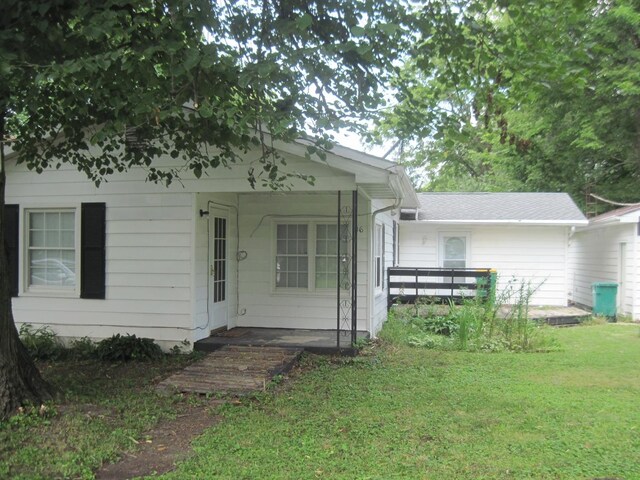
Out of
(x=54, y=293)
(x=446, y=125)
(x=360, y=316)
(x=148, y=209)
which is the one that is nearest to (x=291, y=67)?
(x=446, y=125)

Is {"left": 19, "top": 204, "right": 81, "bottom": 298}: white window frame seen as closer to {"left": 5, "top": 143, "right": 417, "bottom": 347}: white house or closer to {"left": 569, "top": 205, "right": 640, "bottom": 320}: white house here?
{"left": 5, "top": 143, "right": 417, "bottom": 347}: white house

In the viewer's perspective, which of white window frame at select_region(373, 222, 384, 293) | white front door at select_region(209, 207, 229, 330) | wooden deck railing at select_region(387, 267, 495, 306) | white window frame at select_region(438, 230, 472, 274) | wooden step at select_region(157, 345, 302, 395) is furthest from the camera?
white window frame at select_region(438, 230, 472, 274)

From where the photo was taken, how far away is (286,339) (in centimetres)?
795

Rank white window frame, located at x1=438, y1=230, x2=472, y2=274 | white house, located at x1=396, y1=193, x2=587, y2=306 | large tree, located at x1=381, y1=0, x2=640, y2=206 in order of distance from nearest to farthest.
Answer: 1. large tree, located at x1=381, y1=0, x2=640, y2=206
2. white house, located at x1=396, y1=193, x2=587, y2=306
3. white window frame, located at x1=438, y1=230, x2=472, y2=274

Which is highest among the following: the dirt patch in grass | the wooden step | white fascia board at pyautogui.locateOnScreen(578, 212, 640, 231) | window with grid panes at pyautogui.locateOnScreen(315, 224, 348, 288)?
white fascia board at pyautogui.locateOnScreen(578, 212, 640, 231)

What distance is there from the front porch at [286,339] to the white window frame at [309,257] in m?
0.65

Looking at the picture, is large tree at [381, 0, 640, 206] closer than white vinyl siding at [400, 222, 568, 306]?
Yes

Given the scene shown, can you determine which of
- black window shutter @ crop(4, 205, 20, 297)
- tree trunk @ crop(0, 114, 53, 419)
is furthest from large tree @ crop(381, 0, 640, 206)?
black window shutter @ crop(4, 205, 20, 297)

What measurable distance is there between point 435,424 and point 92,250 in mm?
5785

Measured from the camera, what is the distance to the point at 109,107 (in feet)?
17.5

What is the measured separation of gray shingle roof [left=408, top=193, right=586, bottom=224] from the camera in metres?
13.9

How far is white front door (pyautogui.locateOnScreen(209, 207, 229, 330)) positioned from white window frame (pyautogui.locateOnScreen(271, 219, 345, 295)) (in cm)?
79

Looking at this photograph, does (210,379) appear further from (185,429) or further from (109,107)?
(109,107)

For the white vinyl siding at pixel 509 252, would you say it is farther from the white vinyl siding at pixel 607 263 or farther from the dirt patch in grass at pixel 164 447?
the dirt patch in grass at pixel 164 447
